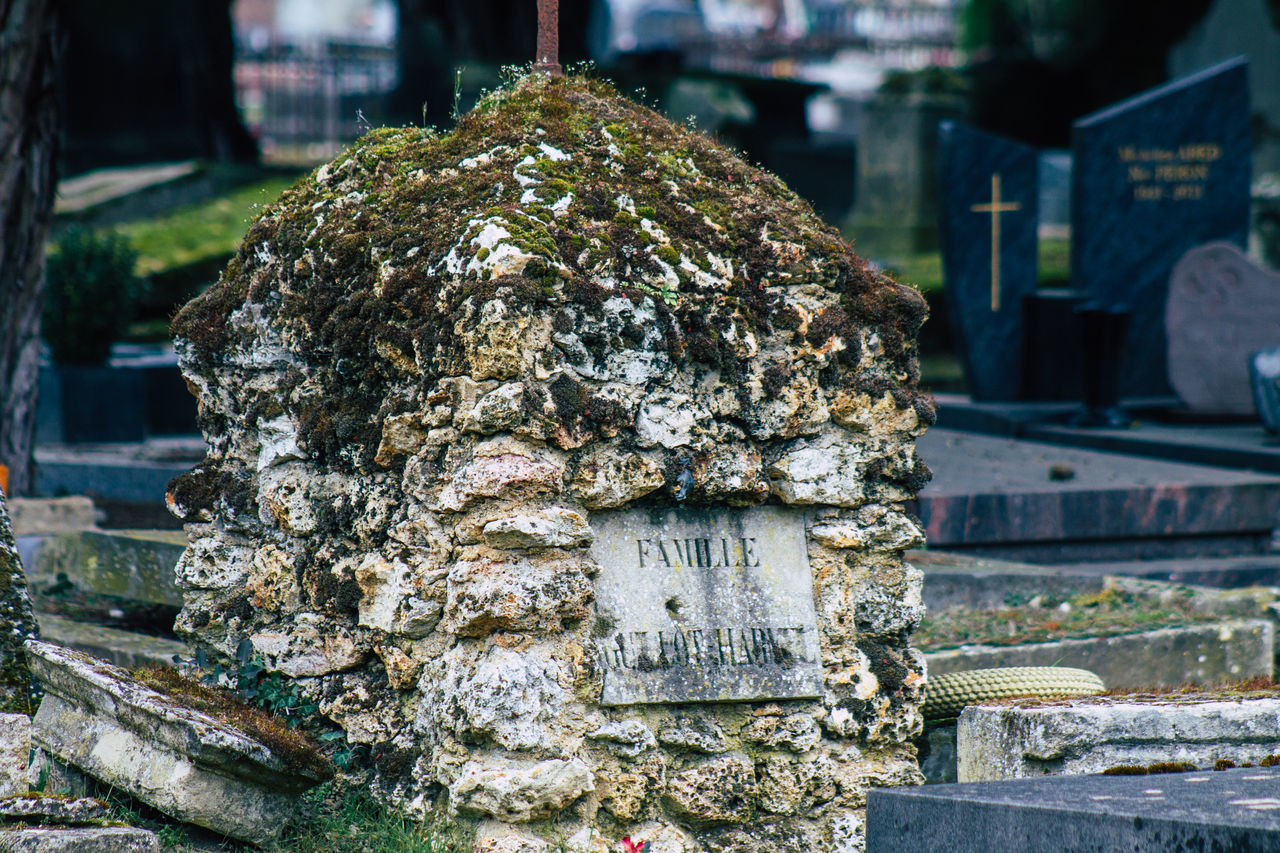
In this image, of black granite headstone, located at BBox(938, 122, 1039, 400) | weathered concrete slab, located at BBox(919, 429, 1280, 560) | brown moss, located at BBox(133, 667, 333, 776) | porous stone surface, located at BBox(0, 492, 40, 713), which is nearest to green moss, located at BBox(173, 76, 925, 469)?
brown moss, located at BBox(133, 667, 333, 776)

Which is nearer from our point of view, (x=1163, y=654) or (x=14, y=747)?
(x=14, y=747)

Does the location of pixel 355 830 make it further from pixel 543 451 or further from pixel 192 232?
pixel 192 232

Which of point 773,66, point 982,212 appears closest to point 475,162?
point 982,212

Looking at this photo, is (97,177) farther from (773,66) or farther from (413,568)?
(773,66)

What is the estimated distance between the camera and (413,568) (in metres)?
3.39

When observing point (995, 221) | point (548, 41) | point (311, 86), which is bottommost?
point (995, 221)

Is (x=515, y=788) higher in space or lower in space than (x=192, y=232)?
lower

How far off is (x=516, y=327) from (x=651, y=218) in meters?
0.56

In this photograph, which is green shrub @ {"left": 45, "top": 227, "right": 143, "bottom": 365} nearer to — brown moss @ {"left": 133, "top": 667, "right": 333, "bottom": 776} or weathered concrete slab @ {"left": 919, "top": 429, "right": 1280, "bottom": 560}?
weathered concrete slab @ {"left": 919, "top": 429, "right": 1280, "bottom": 560}

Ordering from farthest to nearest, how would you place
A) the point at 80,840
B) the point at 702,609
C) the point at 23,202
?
the point at 23,202
the point at 702,609
the point at 80,840

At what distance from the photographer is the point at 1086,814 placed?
2576mm

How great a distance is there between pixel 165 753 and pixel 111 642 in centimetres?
206

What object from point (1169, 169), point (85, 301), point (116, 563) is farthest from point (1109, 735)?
point (1169, 169)

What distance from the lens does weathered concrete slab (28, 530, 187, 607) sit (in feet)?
18.4
